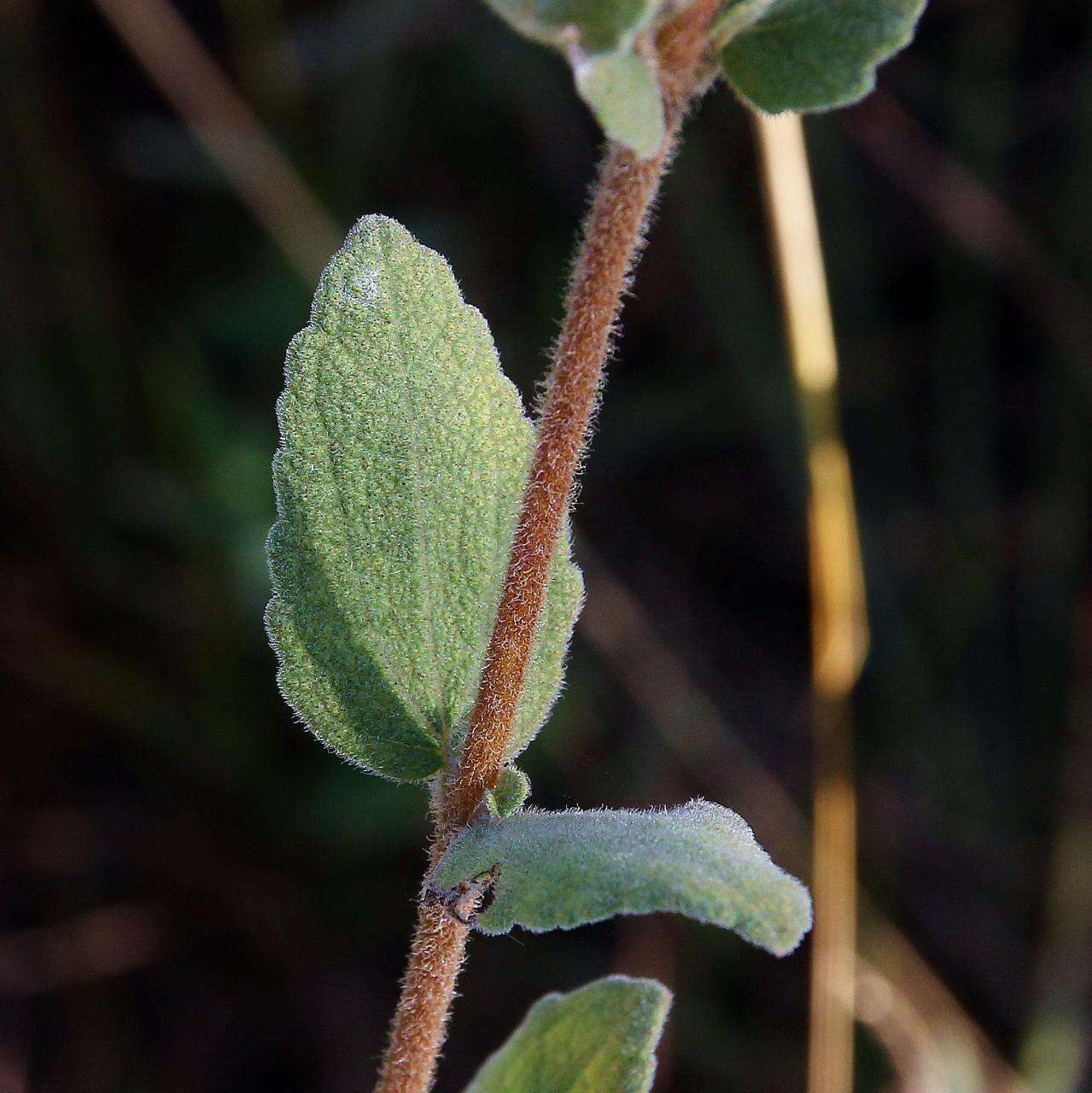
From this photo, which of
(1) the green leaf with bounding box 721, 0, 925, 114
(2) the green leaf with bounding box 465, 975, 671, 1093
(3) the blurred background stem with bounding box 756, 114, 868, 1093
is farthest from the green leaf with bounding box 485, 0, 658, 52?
(3) the blurred background stem with bounding box 756, 114, 868, 1093

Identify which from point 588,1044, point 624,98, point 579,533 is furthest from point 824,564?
point 624,98

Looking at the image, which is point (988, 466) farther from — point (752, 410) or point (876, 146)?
point (876, 146)

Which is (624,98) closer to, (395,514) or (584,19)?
(584,19)

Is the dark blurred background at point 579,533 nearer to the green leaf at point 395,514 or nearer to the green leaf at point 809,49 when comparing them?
the green leaf at point 395,514

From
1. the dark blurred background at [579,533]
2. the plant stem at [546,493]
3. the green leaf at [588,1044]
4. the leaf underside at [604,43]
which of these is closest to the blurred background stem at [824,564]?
the dark blurred background at [579,533]

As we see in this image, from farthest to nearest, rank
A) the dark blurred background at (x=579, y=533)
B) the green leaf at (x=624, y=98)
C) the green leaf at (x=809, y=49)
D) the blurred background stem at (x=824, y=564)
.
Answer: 1. the dark blurred background at (x=579, y=533)
2. the blurred background stem at (x=824, y=564)
3. the green leaf at (x=809, y=49)
4. the green leaf at (x=624, y=98)

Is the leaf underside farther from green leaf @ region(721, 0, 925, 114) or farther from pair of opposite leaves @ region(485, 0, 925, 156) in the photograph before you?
green leaf @ region(721, 0, 925, 114)
